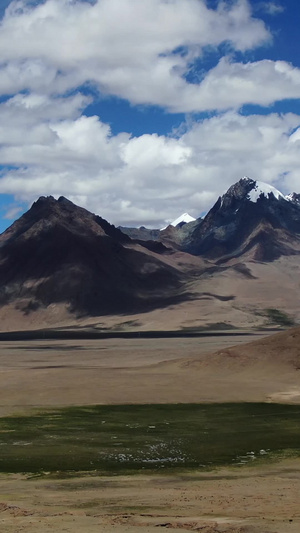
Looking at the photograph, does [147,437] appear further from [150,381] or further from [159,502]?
[150,381]

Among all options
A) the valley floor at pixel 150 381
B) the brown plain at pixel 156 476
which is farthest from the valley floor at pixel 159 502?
the valley floor at pixel 150 381

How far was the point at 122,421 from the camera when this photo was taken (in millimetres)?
47281

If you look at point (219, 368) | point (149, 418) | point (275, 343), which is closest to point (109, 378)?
point (219, 368)

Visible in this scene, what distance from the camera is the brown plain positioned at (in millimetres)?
19844

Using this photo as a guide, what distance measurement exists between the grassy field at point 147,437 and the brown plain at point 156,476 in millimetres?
3088

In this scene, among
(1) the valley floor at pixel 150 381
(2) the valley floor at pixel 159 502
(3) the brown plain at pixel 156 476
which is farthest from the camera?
(1) the valley floor at pixel 150 381

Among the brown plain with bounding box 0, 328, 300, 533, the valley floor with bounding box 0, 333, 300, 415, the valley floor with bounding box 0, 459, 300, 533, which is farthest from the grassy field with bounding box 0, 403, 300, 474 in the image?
the valley floor with bounding box 0, 333, 300, 415

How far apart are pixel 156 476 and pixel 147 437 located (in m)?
11.0

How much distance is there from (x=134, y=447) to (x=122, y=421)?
994 cm

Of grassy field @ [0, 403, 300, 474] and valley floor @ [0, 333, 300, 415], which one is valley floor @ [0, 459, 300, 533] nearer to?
grassy field @ [0, 403, 300, 474]

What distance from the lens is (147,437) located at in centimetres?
4084

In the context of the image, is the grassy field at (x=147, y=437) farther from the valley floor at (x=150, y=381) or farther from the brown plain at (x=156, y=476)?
the valley floor at (x=150, y=381)

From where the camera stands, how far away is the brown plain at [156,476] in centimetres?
1984

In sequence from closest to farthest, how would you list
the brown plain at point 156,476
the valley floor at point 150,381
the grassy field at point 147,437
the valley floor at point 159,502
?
the valley floor at point 159,502 → the brown plain at point 156,476 → the grassy field at point 147,437 → the valley floor at point 150,381
